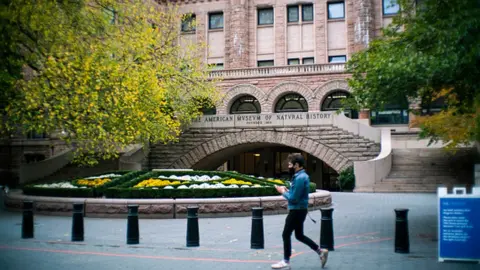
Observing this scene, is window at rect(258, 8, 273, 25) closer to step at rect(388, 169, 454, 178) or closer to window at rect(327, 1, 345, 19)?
window at rect(327, 1, 345, 19)

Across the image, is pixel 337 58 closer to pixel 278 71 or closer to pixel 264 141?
pixel 278 71

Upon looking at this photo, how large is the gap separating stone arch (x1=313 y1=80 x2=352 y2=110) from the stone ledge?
20.6m

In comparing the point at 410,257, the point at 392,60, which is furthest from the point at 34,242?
the point at 392,60

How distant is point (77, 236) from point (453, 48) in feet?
29.1

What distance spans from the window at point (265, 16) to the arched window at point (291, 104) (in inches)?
334

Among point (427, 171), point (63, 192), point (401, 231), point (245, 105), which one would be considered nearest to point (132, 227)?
point (401, 231)

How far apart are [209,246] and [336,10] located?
35.0 m

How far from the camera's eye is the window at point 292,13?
42625 millimetres

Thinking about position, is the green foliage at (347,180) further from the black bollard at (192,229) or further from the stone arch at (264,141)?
the black bollard at (192,229)

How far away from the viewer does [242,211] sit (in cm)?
1588

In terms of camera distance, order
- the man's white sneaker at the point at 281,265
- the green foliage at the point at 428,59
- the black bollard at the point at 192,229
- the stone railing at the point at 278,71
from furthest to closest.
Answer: the stone railing at the point at 278,71 < the black bollard at the point at 192,229 < the green foliage at the point at 428,59 < the man's white sneaker at the point at 281,265

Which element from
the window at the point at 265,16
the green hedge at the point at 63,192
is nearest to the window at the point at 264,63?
the window at the point at 265,16

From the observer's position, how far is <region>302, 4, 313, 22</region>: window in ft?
139

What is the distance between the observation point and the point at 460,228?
8.40 meters
